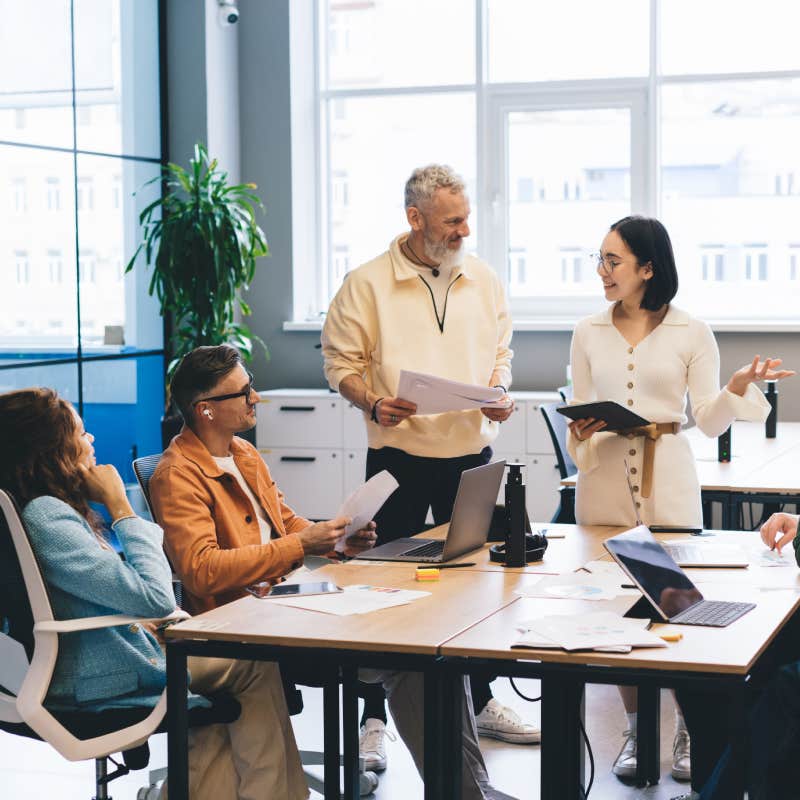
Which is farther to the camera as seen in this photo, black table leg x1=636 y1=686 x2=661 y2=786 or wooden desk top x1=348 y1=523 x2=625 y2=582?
black table leg x1=636 y1=686 x2=661 y2=786

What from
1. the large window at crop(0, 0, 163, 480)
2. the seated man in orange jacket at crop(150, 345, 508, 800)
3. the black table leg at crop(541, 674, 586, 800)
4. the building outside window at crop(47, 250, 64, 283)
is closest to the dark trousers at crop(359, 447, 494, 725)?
the seated man in orange jacket at crop(150, 345, 508, 800)

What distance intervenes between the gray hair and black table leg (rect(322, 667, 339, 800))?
5.13 feet

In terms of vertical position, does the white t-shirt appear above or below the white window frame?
below

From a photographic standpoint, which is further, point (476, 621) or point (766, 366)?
point (766, 366)

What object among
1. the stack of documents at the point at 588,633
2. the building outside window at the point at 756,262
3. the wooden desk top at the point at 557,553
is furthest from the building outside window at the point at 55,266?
the stack of documents at the point at 588,633

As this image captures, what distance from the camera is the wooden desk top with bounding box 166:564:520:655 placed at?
2268 mm

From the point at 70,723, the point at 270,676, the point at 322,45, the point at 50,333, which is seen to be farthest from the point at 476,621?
the point at 322,45

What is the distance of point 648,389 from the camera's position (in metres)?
3.45

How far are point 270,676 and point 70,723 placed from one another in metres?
0.44

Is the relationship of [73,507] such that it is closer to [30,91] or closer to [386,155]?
[30,91]

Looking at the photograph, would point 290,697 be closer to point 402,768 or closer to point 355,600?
point 355,600

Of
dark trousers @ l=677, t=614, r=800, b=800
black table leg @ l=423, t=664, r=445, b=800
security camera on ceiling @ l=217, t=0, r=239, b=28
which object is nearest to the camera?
dark trousers @ l=677, t=614, r=800, b=800

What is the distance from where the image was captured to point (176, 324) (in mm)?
6695

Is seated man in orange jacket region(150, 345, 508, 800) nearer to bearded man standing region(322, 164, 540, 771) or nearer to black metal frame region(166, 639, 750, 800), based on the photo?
black metal frame region(166, 639, 750, 800)
